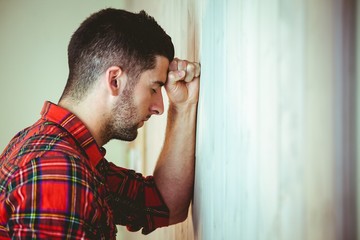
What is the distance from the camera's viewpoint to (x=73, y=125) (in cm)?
115

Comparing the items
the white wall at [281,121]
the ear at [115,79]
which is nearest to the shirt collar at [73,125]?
the ear at [115,79]

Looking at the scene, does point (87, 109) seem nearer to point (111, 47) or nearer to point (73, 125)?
point (73, 125)

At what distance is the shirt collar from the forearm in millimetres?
288

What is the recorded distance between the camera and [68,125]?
1135mm

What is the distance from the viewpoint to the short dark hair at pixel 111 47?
1.23 meters

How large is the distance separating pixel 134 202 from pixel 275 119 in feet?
3.16

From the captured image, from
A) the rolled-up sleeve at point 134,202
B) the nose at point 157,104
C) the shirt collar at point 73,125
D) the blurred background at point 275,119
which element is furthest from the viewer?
the rolled-up sleeve at point 134,202

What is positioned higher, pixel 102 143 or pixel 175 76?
pixel 175 76

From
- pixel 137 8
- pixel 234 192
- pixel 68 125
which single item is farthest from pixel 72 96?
pixel 137 8

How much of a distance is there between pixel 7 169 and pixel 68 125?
9.3 inches

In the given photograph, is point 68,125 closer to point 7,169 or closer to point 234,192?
point 7,169

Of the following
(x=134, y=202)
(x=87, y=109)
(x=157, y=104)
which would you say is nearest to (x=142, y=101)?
(x=157, y=104)

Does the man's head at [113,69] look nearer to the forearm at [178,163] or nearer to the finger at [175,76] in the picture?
the finger at [175,76]

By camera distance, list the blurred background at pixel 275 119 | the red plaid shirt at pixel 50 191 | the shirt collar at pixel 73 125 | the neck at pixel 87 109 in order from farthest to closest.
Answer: the neck at pixel 87 109, the shirt collar at pixel 73 125, the red plaid shirt at pixel 50 191, the blurred background at pixel 275 119
